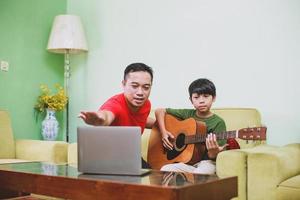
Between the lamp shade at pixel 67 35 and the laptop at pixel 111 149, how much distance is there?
2170 millimetres

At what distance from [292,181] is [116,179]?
3.13ft

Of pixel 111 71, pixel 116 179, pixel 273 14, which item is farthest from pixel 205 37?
pixel 116 179

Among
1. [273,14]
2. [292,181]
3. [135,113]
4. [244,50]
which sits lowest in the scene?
[292,181]

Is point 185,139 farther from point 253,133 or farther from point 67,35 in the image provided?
point 67,35

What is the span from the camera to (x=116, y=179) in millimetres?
1628

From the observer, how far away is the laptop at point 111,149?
1706 mm

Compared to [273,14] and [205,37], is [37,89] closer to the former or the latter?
[205,37]

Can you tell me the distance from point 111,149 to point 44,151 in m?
Answer: 1.68

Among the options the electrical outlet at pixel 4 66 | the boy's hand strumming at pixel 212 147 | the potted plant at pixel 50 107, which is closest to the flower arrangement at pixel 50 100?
the potted plant at pixel 50 107

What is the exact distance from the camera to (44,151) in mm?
3260

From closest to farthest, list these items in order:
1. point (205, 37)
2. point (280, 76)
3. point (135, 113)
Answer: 1. point (135, 113)
2. point (280, 76)
3. point (205, 37)

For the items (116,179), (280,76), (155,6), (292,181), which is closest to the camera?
(116,179)

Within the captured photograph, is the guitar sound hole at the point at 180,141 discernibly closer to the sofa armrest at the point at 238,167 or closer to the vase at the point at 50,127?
the sofa armrest at the point at 238,167

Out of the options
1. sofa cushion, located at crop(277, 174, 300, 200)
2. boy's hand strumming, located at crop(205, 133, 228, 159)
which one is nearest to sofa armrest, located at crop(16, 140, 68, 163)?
boy's hand strumming, located at crop(205, 133, 228, 159)
